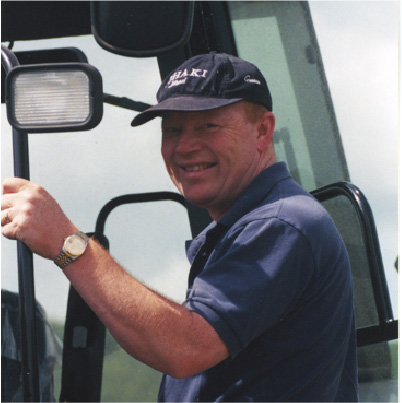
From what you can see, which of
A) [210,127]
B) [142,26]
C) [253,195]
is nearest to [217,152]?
[210,127]

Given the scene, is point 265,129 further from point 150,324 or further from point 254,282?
point 150,324

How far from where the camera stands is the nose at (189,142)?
70.1 inches

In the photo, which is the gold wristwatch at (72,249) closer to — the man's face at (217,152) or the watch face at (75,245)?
the watch face at (75,245)

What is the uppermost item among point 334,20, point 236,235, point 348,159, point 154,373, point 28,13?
point 28,13

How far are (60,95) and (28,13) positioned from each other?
92 centimetres

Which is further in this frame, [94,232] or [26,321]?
[94,232]

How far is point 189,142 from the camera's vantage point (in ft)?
5.87

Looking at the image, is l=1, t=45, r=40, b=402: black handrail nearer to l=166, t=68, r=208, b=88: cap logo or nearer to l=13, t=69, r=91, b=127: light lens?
l=13, t=69, r=91, b=127: light lens

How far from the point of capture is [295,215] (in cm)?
150

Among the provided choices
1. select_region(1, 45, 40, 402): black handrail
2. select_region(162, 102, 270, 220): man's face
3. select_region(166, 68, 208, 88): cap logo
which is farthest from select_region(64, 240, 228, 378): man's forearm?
select_region(166, 68, 208, 88): cap logo

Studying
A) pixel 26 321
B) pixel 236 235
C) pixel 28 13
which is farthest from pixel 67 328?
pixel 28 13

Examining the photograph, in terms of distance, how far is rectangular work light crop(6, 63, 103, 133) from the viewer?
1412mm

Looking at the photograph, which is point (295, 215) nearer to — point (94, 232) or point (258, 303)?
point (258, 303)

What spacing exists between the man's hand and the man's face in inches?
18.6
